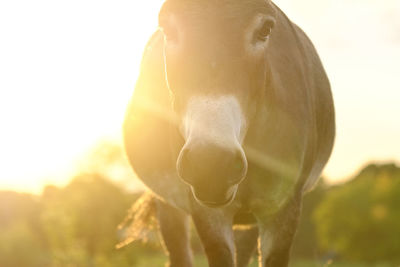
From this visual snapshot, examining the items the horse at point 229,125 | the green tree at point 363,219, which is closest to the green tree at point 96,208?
the green tree at point 363,219

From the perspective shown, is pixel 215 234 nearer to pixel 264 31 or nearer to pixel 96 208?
pixel 264 31

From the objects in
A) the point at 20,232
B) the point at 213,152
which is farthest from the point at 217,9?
the point at 20,232

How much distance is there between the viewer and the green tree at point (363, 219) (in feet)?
A: 223

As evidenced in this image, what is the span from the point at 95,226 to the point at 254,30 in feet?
145

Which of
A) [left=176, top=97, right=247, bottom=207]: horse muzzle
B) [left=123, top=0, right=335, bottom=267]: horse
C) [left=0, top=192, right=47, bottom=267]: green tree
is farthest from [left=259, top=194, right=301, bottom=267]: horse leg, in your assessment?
[left=0, top=192, right=47, bottom=267]: green tree

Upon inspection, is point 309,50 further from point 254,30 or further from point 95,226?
point 95,226

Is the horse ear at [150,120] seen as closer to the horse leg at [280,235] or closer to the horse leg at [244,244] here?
the horse leg at [280,235]

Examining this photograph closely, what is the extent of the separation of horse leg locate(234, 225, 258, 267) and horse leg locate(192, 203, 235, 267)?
4.76ft

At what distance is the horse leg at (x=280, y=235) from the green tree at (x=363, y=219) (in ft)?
216

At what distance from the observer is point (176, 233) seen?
4930mm

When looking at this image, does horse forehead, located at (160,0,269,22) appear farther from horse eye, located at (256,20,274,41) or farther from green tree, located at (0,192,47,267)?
green tree, located at (0,192,47,267)

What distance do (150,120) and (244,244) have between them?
1519 millimetres

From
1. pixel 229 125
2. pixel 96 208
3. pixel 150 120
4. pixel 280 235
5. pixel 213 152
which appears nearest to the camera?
pixel 213 152

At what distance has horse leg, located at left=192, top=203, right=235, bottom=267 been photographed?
3664mm
